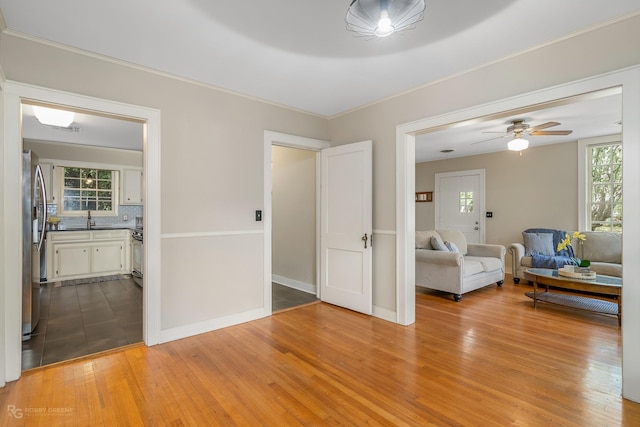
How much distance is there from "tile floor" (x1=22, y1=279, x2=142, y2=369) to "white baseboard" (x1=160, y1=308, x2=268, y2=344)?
296 mm

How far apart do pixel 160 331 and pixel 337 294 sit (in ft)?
6.65

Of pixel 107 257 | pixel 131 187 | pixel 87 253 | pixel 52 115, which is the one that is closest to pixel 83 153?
pixel 131 187

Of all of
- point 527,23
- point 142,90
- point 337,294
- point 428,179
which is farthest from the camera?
point 428,179

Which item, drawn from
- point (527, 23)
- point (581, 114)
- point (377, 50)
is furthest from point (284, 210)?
point (581, 114)

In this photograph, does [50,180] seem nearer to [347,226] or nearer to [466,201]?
[347,226]

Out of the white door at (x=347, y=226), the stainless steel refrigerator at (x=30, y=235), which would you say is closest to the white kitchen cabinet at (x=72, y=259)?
the stainless steel refrigerator at (x=30, y=235)

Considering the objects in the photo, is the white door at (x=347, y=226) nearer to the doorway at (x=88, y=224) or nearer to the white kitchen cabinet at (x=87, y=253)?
the doorway at (x=88, y=224)

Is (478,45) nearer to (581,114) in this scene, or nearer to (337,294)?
(581,114)

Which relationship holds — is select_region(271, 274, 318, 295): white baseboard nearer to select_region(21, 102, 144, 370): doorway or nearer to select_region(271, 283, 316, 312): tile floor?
select_region(271, 283, 316, 312): tile floor

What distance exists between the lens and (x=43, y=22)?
217cm

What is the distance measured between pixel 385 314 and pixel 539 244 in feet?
11.3

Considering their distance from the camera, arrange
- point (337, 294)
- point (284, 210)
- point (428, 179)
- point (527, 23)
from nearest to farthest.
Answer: point (527, 23)
point (337, 294)
point (284, 210)
point (428, 179)
